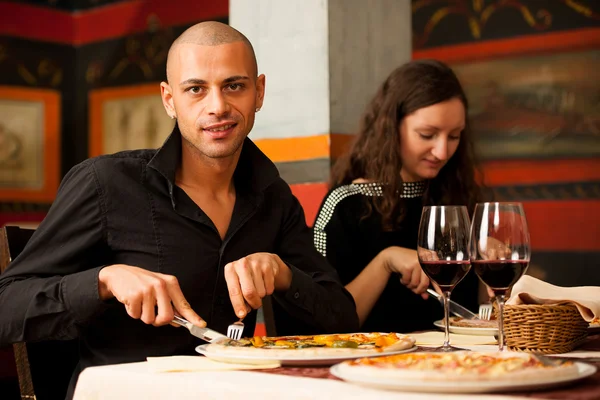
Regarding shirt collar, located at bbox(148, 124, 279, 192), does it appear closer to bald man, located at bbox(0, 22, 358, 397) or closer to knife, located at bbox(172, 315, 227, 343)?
bald man, located at bbox(0, 22, 358, 397)

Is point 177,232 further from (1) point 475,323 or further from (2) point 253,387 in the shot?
(2) point 253,387

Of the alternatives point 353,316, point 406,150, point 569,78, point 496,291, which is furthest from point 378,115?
point 569,78

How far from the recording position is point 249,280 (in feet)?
4.93

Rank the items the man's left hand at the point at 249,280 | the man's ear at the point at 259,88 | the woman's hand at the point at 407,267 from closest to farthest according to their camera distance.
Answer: the man's left hand at the point at 249,280, the man's ear at the point at 259,88, the woman's hand at the point at 407,267

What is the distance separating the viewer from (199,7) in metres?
6.11

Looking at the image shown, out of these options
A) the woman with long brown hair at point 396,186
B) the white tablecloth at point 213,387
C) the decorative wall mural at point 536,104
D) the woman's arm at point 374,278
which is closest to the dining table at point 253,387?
the white tablecloth at point 213,387

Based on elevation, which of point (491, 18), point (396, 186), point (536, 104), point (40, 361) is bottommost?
point (40, 361)

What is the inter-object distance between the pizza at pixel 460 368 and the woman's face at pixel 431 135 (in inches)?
61.0

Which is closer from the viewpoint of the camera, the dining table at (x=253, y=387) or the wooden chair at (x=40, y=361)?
the dining table at (x=253, y=387)

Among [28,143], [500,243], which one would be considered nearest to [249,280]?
[500,243]

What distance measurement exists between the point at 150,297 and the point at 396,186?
1.36 metres

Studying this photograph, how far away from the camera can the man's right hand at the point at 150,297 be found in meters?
1.40

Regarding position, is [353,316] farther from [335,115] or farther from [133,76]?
[133,76]

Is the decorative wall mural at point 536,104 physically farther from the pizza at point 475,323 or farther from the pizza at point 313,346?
the pizza at point 313,346
